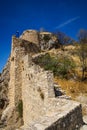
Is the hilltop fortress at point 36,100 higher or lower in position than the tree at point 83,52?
lower

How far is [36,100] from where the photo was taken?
15.1 m

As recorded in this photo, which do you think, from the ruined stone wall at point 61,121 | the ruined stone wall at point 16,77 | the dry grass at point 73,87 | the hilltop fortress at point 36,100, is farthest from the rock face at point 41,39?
the ruined stone wall at point 61,121

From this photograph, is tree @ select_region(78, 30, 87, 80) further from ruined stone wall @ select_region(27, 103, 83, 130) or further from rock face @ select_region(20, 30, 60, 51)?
ruined stone wall @ select_region(27, 103, 83, 130)

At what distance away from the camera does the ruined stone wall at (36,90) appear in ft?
42.2

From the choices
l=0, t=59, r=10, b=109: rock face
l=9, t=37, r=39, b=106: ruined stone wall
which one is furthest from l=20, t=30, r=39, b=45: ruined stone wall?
l=9, t=37, r=39, b=106: ruined stone wall

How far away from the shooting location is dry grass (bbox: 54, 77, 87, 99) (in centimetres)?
2322

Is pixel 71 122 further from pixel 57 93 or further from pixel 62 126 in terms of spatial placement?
pixel 57 93

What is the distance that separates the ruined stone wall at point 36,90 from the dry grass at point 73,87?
249 inches

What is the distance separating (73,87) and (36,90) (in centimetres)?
1092

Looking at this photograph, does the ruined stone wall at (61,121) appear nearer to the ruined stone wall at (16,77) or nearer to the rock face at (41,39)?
the ruined stone wall at (16,77)

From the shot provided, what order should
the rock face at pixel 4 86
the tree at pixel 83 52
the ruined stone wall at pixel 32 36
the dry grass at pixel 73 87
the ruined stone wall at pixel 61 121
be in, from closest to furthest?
1. the ruined stone wall at pixel 61 121
2. the rock face at pixel 4 86
3. the dry grass at pixel 73 87
4. the tree at pixel 83 52
5. the ruined stone wall at pixel 32 36

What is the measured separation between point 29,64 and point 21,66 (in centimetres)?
283

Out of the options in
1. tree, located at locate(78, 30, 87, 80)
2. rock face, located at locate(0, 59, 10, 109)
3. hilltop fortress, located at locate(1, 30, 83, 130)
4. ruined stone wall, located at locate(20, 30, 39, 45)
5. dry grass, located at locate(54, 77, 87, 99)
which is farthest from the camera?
ruined stone wall, located at locate(20, 30, 39, 45)

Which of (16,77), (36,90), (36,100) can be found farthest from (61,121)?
(16,77)
